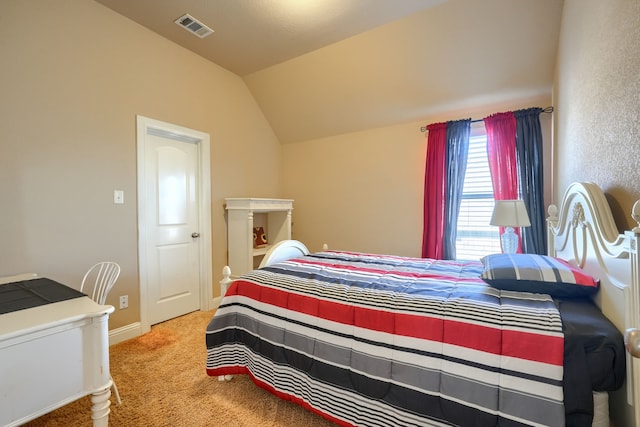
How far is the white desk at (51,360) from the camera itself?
0.89 m

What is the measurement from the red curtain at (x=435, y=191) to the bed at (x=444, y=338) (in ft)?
4.46

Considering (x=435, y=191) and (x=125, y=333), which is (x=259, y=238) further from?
(x=435, y=191)

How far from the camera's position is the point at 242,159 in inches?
152

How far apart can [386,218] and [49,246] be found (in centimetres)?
336

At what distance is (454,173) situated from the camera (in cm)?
320

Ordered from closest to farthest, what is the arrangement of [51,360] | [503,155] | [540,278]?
[51,360], [540,278], [503,155]

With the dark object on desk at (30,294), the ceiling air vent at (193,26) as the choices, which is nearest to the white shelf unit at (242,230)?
the ceiling air vent at (193,26)

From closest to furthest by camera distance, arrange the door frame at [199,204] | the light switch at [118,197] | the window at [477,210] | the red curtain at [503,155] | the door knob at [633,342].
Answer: the door knob at [633,342], the light switch at [118,197], the door frame at [199,204], the red curtain at [503,155], the window at [477,210]

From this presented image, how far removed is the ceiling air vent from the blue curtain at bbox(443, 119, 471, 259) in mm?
2767

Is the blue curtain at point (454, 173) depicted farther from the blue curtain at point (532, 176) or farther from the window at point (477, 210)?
the blue curtain at point (532, 176)

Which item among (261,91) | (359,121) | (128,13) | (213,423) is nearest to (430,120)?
(359,121)

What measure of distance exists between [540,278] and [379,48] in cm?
259

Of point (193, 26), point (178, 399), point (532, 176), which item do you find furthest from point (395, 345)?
point (193, 26)

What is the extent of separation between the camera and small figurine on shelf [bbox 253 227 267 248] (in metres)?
3.86
